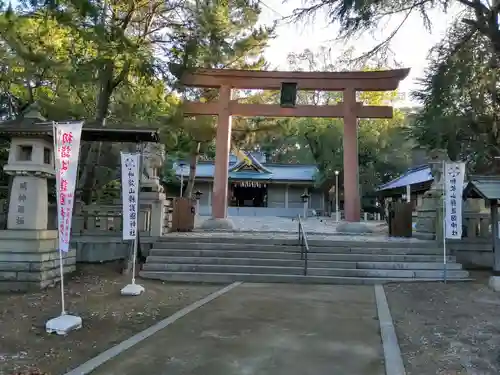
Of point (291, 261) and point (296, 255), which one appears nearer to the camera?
point (291, 261)

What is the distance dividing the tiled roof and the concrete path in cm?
2868

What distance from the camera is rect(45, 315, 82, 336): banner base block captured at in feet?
18.9

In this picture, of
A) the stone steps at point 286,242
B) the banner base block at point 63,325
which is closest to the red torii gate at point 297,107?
the stone steps at point 286,242

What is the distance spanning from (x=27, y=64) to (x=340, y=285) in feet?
32.7

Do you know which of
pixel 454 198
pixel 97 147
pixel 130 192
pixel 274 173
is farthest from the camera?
pixel 274 173

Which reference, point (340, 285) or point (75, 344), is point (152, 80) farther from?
point (75, 344)

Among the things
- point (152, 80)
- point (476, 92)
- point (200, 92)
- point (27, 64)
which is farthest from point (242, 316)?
point (200, 92)

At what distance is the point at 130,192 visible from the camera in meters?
9.41

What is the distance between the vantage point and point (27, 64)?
12.0 m

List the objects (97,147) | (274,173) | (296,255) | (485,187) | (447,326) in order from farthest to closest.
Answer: (274,173) < (97,147) < (296,255) < (485,187) < (447,326)

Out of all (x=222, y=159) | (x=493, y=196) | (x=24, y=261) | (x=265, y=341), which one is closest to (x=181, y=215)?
(x=222, y=159)

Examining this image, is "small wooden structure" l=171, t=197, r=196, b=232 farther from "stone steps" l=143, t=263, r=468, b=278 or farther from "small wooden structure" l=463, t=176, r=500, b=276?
"small wooden structure" l=463, t=176, r=500, b=276

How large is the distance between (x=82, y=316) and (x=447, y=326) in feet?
17.5

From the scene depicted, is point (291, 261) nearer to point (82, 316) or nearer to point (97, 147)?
point (82, 316)
